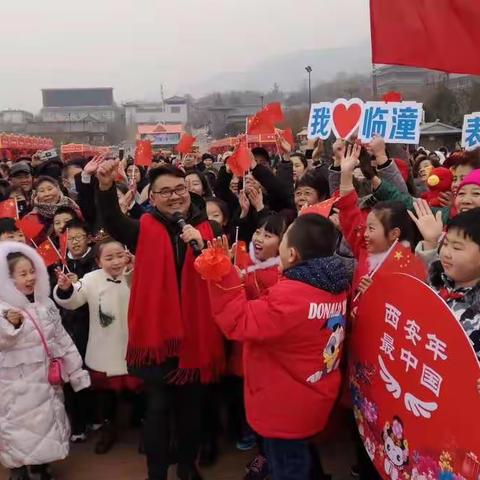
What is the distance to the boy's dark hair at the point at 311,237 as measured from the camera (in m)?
2.42

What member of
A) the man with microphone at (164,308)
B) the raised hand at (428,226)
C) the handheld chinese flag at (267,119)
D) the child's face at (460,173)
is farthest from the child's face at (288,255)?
the handheld chinese flag at (267,119)

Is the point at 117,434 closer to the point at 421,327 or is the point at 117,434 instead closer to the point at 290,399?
the point at 290,399

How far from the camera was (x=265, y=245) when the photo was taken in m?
3.24

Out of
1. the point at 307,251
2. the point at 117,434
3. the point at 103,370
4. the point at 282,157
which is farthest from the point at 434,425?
the point at 282,157

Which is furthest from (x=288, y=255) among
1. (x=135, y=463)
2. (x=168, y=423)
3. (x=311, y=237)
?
(x=135, y=463)

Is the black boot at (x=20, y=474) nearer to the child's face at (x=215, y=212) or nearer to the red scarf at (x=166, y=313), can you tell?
the red scarf at (x=166, y=313)

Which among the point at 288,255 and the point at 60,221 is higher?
the point at 288,255

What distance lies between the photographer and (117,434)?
3.85 m

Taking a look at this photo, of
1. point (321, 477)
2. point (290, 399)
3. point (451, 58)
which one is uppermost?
point (451, 58)

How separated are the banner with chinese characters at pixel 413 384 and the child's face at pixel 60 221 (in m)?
2.43

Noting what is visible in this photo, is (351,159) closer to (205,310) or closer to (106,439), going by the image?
(205,310)

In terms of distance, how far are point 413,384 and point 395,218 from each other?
3.41 feet

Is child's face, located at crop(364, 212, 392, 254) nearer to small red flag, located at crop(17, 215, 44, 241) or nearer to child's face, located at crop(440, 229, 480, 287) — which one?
child's face, located at crop(440, 229, 480, 287)

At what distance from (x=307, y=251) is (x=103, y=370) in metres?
1.78
